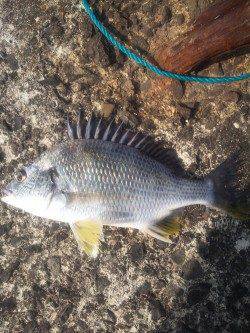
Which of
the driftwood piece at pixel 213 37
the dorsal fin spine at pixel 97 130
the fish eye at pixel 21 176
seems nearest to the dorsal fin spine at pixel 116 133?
the dorsal fin spine at pixel 97 130

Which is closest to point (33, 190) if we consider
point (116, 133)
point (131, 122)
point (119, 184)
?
point (119, 184)

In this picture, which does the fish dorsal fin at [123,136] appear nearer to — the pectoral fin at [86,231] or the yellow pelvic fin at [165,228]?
the yellow pelvic fin at [165,228]

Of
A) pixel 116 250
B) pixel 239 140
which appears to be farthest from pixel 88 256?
pixel 239 140

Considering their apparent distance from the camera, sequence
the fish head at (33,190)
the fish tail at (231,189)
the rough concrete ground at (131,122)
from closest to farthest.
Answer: the fish head at (33,190) < the fish tail at (231,189) < the rough concrete ground at (131,122)

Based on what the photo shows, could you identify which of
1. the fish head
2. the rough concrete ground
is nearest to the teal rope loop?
the rough concrete ground

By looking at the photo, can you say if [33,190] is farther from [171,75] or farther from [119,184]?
[171,75]

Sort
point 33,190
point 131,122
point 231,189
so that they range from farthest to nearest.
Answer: point 131,122 → point 231,189 → point 33,190

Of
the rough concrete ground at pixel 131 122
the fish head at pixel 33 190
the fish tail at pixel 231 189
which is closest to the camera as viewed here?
the fish head at pixel 33 190
